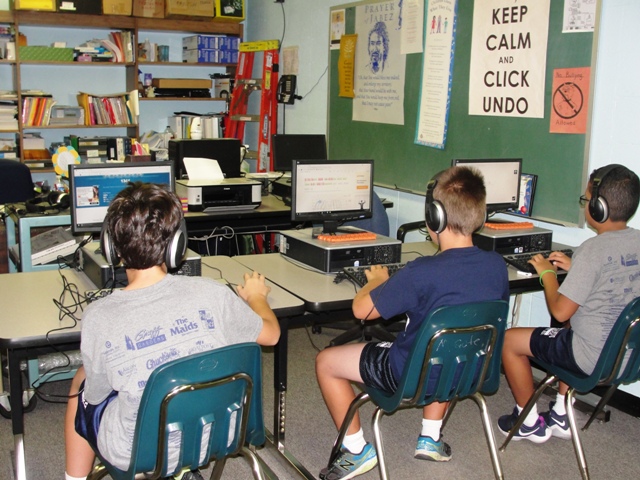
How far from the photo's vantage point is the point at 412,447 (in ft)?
9.37

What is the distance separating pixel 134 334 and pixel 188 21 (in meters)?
5.23

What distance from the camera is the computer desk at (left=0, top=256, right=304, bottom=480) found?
208cm

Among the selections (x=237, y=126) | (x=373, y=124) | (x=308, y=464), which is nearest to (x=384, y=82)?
(x=373, y=124)

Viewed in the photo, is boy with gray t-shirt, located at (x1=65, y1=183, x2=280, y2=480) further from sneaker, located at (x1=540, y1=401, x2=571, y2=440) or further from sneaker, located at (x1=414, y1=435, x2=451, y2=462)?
sneaker, located at (x1=540, y1=401, x2=571, y2=440)

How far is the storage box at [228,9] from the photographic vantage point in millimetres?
6352

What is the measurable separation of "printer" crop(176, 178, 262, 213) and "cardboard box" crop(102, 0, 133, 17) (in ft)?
8.32

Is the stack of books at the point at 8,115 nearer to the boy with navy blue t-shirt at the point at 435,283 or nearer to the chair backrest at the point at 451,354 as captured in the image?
the boy with navy blue t-shirt at the point at 435,283

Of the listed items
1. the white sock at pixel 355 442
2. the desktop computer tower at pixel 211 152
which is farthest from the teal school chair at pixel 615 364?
the desktop computer tower at pixel 211 152

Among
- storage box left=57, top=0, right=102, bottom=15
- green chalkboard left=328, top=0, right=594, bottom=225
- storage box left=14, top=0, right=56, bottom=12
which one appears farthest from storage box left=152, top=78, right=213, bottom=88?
green chalkboard left=328, top=0, right=594, bottom=225

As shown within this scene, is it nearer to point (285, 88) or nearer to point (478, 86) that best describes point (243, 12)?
point (285, 88)

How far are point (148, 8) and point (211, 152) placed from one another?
2.33 metres

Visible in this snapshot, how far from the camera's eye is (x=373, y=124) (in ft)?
15.8

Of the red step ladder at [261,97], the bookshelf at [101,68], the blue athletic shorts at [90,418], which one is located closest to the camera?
the blue athletic shorts at [90,418]

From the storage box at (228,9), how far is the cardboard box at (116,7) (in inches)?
30.9
